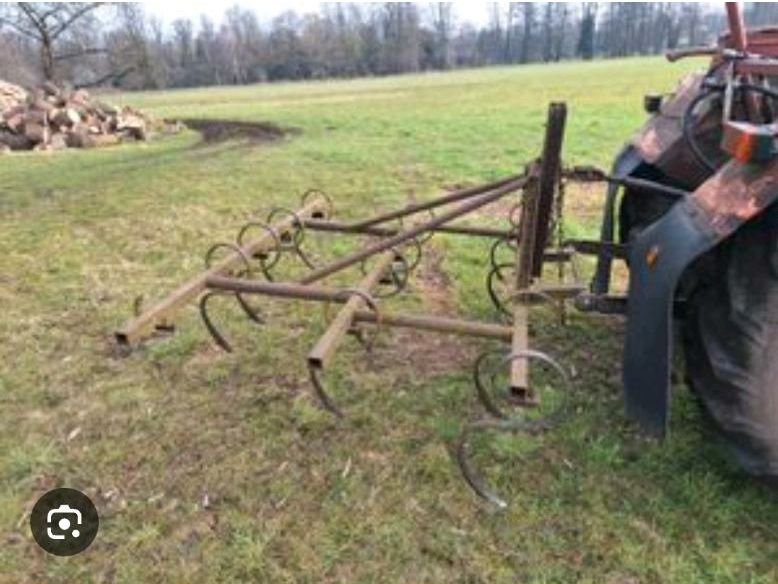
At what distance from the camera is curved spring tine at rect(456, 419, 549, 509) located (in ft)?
8.92

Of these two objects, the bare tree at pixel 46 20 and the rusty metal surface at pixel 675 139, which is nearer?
the rusty metal surface at pixel 675 139

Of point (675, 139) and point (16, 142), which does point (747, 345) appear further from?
point (16, 142)

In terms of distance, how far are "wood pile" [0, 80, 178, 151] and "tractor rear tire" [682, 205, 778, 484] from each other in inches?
533


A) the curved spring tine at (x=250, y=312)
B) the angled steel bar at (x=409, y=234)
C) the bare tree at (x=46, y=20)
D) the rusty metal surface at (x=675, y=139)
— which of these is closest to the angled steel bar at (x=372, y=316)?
the angled steel bar at (x=409, y=234)

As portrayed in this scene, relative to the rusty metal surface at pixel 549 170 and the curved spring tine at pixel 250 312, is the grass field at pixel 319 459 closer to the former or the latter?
the curved spring tine at pixel 250 312

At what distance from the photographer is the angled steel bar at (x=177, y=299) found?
9.75 feet

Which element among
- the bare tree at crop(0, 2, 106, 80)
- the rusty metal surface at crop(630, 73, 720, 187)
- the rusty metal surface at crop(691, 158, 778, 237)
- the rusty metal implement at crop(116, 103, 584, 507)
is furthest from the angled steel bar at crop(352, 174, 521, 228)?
the bare tree at crop(0, 2, 106, 80)

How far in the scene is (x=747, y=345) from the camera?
95.8 inches

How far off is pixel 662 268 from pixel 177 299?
1.88 m

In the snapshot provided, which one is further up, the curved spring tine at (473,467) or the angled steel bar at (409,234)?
the angled steel bar at (409,234)

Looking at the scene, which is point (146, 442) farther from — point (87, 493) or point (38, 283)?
point (38, 283)

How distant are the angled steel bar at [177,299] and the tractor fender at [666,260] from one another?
5.81 feet

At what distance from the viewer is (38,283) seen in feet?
17.1

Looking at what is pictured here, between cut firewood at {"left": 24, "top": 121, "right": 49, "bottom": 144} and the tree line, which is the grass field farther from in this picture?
the tree line
